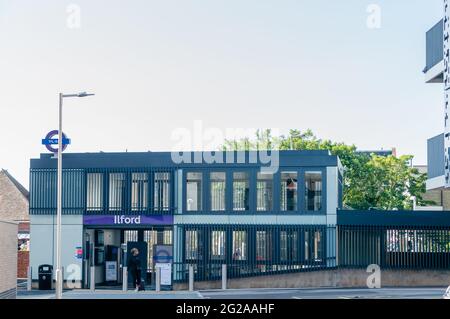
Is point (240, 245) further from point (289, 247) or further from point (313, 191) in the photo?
point (313, 191)

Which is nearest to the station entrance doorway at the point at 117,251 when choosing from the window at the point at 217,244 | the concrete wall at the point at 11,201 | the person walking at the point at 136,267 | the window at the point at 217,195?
the person walking at the point at 136,267

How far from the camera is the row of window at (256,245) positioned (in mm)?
40625

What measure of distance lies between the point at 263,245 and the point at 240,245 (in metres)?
1.14

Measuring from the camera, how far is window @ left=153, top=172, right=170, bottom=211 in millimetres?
41500

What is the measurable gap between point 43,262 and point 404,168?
136ft

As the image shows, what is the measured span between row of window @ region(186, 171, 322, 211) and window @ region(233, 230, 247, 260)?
4.15ft

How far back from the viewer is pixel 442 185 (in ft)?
126

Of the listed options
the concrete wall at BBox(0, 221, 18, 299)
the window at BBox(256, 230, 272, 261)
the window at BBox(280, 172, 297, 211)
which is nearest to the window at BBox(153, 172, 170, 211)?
the window at BBox(256, 230, 272, 261)

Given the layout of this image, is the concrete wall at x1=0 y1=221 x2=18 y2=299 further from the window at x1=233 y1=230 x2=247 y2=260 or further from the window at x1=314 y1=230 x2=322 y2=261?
the window at x1=314 y1=230 x2=322 y2=261

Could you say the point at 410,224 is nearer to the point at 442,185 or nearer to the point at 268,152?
the point at 442,185

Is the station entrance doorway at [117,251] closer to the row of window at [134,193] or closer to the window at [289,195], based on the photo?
the row of window at [134,193]

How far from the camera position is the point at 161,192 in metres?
41.8
